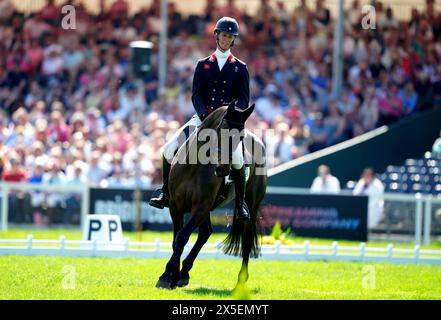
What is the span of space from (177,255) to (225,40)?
2879 millimetres

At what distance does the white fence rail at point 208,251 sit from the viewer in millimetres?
15516

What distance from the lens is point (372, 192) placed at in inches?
867

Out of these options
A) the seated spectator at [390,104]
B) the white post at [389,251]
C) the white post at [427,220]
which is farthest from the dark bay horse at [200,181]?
A: the seated spectator at [390,104]

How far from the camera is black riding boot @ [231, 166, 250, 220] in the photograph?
1222 centimetres

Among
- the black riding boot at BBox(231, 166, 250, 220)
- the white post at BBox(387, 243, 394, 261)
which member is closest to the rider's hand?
the black riding boot at BBox(231, 166, 250, 220)

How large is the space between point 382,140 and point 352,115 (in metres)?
1.14

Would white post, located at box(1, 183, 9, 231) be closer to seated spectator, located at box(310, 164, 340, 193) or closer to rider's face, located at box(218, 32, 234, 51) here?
seated spectator, located at box(310, 164, 340, 193)

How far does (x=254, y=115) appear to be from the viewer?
24.7m

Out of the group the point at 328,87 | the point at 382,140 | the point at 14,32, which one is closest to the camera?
the point at 382,140

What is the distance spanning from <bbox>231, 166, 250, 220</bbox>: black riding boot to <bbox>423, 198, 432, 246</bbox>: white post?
900 cm

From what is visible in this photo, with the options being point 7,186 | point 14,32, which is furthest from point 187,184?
point 14,32

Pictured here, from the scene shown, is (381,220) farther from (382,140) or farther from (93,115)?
(93,115)

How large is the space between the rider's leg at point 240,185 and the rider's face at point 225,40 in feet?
4.54

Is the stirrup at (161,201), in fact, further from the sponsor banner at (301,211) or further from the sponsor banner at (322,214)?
the sponsor banner at (322,214)
